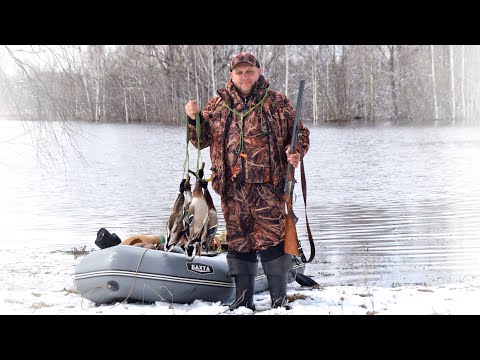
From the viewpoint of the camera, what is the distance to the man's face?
4.69 m

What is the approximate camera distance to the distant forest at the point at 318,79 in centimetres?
3475

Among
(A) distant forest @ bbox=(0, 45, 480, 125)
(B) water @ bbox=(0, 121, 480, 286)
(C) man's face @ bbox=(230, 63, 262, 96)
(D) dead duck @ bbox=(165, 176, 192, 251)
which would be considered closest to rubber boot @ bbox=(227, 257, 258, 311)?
(D) dead duck @ bbox=(165, 176, 192, 251)

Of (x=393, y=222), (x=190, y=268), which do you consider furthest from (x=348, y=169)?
(x=190, y=268)

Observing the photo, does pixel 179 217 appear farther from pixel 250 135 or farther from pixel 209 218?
pixel 250 135

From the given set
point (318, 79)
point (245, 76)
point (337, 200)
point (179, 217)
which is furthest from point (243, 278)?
point (318, 79)

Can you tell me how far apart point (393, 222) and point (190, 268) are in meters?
6.45

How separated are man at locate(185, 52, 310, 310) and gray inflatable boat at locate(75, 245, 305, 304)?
38 centimetres

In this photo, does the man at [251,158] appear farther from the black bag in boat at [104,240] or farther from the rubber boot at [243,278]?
the black bag in boat at [104,240]

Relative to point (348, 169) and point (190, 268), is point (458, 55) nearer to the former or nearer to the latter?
point (348, 169)

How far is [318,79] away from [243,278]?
110ft

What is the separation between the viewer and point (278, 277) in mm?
4816

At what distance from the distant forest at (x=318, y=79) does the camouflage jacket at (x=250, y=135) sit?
28.7 meters

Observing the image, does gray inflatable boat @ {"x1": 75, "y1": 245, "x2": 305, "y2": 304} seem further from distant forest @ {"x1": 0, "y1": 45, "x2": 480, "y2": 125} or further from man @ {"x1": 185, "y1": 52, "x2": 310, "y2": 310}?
distant forest @ {"x1": 0, "y1": 45, "x2": 480, "y2": 125}

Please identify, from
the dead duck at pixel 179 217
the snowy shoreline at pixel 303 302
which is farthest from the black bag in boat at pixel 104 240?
the dead duck at pixel 179 217
